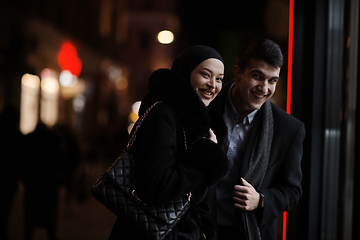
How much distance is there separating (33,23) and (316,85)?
358cm

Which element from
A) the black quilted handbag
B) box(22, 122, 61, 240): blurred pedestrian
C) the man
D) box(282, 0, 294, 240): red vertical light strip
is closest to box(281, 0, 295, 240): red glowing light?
box(282, 0, 294, 240): red vertical light strip

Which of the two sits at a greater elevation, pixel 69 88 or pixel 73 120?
→ pixel 69 88

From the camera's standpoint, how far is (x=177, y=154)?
1299mm

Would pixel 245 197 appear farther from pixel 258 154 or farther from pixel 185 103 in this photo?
pixel 185 103

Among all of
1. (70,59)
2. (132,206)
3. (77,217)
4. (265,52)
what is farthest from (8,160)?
(265,52)

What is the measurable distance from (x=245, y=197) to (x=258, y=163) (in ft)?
0.71

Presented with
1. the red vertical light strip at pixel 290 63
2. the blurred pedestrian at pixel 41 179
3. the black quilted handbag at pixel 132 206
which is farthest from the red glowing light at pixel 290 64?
the blurred pedestrian at pixel 41 179

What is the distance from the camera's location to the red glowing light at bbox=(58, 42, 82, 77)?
157 inches

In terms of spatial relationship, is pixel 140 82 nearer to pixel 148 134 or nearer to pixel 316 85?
pixel 316 85

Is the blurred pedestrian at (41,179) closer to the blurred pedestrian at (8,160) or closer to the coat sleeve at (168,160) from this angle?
the blurred pedestrian at (8,160)

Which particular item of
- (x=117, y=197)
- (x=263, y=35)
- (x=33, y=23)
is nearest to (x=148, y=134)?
(x=117, y=197)

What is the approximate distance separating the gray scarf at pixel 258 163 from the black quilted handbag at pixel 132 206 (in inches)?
19.0

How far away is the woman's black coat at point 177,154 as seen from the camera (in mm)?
1141

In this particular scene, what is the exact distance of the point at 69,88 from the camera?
13.1ft
